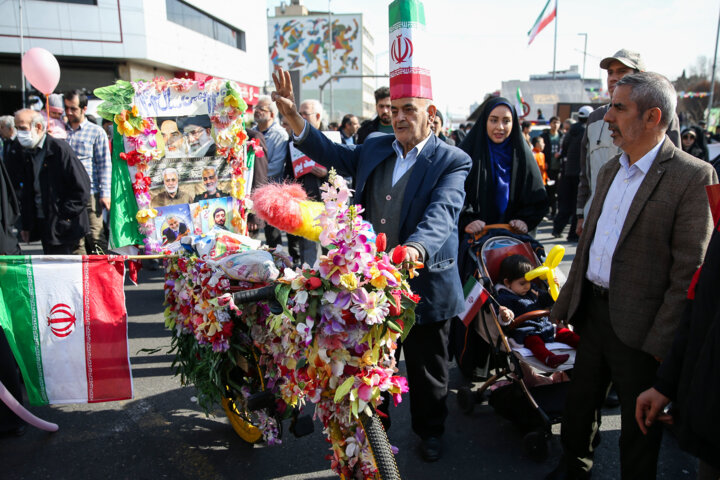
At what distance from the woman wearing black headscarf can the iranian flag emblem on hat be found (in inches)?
50.0

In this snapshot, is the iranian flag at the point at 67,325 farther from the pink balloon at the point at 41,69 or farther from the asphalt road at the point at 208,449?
the pink balloon at the point at 41,69

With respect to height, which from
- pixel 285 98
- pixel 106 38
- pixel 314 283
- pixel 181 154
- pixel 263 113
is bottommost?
pixel 314 283

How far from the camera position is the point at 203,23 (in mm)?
24625

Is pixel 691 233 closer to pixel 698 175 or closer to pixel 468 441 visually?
pixel 698 175

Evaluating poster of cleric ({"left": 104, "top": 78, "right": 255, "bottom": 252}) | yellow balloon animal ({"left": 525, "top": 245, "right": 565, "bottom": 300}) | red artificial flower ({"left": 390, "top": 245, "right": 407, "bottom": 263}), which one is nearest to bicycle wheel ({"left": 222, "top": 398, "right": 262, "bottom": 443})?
poster of cleric ({"left": 104, "top": 78, "right": 255, "bottom": 252})

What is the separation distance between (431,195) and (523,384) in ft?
4.38

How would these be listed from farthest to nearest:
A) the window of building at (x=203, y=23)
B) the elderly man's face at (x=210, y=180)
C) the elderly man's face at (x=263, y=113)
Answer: the window of building at (x=203, y=23) < the elderly man's face at (x=263, y=113) < the elderly man's face at (x=210, y=180)

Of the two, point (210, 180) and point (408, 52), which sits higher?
point (408, 52)

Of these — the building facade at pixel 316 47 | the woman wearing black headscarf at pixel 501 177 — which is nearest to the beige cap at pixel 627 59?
the woman wearing black headscarf at pixel 501 177

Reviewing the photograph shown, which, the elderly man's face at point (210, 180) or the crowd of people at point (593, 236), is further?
the elderly man's face at point (210, 180)

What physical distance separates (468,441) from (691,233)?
1.94m

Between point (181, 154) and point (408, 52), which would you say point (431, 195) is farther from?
point (181, 154)

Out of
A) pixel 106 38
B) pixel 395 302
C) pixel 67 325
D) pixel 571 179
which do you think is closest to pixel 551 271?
pixel 395 302

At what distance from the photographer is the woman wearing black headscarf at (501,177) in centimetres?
376
